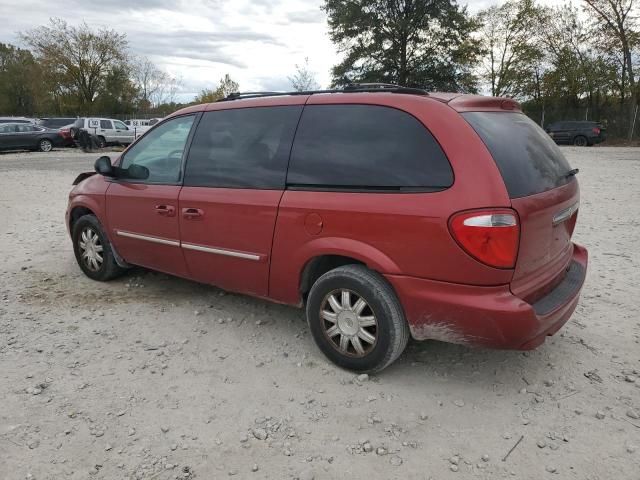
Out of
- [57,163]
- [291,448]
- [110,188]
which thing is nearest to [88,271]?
[110,188]

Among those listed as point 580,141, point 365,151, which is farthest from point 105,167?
point 580,141

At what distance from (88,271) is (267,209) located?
260cm

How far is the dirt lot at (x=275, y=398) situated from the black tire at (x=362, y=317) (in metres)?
0.14

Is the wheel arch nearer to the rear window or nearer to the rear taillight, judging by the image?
the rear taillight

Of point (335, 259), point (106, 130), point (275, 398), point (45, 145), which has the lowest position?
point (275, 398)

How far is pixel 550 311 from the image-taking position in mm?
2805

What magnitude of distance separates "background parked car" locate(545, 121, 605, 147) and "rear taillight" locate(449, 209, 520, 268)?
2870 centimetres

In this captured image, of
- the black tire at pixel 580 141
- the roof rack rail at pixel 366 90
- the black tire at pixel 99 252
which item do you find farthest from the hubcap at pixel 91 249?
the black tire at pixel 580 141

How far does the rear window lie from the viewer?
8.84 ft

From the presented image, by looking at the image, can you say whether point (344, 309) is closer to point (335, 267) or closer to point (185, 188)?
point (335, 267)

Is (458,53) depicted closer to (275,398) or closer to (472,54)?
(472,54)

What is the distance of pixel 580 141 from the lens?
91.6 feet

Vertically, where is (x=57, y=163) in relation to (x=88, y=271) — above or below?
above

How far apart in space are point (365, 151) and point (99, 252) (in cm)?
310
